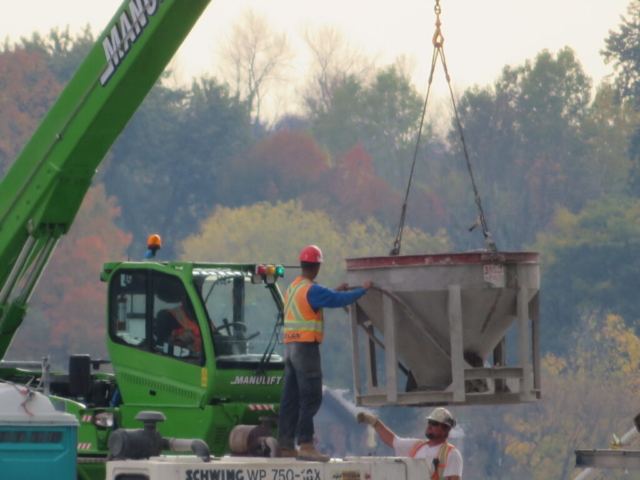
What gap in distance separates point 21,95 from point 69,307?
50.5 ft

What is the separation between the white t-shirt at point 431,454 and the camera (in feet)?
30.3

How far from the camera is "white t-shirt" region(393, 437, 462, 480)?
9242 mm

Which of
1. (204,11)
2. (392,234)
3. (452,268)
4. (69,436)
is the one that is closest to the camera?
(69,436)

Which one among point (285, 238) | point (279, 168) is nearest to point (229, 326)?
point (285, 238)

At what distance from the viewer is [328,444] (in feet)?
182

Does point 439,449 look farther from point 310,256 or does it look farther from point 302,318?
point 310,256

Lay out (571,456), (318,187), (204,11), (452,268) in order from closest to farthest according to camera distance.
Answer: (452,268), (204,11), (571,456), (318,187)

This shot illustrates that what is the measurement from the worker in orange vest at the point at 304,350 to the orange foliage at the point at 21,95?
5913 centimetres

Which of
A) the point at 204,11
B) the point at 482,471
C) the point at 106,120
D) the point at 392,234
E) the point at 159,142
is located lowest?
the point at 482,471

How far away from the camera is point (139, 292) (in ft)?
37.4

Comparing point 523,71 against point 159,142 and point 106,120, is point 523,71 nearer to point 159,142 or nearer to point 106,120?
point 159,142

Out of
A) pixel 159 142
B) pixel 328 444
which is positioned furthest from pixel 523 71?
pixel 328 444

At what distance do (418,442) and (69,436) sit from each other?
2561mm

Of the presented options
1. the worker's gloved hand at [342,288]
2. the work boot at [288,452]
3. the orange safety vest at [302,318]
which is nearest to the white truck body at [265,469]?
the work boot at [288,452]
